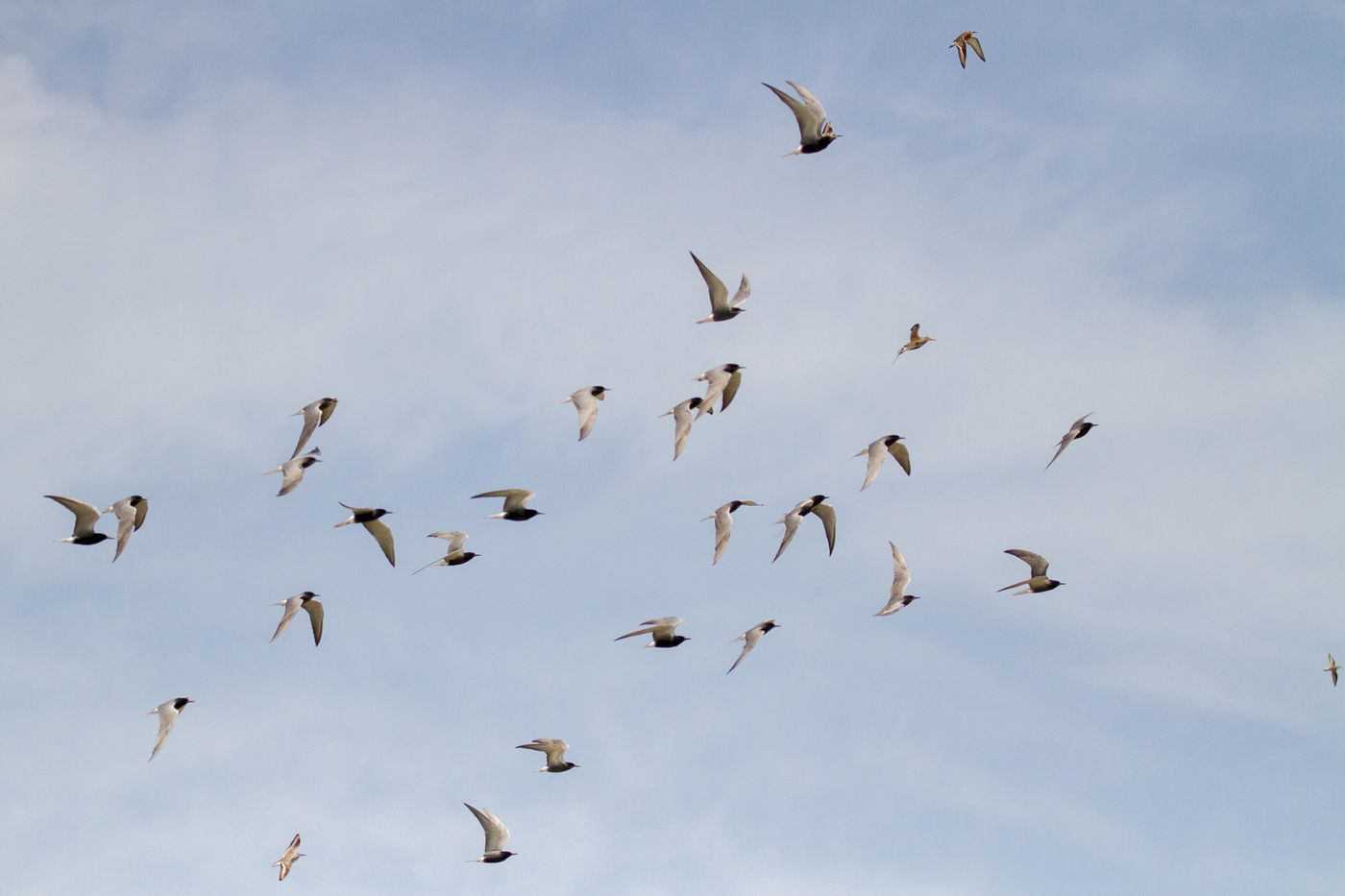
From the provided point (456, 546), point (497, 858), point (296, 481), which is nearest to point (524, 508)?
point (456, 546)

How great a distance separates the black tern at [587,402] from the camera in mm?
30078

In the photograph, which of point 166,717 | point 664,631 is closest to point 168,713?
point 166,717

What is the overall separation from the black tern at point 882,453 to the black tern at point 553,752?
9.86 meters

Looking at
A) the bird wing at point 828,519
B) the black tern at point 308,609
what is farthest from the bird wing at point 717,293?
the black tern at point 308,609

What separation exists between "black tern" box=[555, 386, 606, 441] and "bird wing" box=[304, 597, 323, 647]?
27.5 ft

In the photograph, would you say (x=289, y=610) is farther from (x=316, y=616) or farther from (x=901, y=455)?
(x=901, y=455)

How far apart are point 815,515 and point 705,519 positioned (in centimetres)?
319

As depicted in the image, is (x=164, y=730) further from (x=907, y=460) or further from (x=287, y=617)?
(x=907, y=460)

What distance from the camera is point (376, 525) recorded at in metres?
30.7

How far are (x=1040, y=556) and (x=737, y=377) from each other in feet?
27.3

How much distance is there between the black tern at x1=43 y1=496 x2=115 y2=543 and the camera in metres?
31.2

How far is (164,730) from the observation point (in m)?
31.6

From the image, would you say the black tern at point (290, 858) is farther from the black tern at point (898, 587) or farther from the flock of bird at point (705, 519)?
the black tern at point (898, 587)

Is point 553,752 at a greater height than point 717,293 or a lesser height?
lesser
